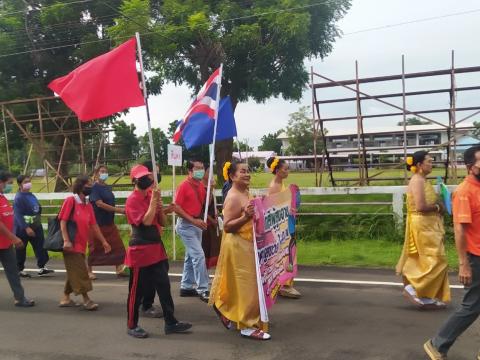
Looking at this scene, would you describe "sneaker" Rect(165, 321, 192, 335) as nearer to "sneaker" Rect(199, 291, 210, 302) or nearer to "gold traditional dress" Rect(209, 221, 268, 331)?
"gold traditional dress" Rect(209, 221, 268, 331)

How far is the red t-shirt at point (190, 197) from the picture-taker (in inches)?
252

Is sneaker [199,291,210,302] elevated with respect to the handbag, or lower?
lower

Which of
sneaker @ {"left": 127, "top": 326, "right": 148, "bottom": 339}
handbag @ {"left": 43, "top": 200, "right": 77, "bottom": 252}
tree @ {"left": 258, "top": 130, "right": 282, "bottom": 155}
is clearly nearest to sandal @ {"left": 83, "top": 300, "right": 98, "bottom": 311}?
handbag @ {"left": 43, "top": 200, "right": 77, "bottom": 252}

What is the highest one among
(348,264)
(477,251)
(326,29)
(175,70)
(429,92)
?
(326,29)

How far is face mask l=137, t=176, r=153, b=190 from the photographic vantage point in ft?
16.6

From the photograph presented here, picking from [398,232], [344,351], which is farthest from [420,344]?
[398,232]

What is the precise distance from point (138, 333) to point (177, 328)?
391mm

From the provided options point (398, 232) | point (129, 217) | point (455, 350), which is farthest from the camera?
point (398, 232)

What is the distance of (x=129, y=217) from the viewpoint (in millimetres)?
5062

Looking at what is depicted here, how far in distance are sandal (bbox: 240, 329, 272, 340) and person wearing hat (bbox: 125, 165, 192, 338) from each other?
700 mm

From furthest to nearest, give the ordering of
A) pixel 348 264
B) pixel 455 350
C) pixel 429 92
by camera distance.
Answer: pixel 429 92
pixel 348 264
pixel 455 350

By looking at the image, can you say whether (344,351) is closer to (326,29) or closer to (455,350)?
(455,350)

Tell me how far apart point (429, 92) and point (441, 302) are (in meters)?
7.20

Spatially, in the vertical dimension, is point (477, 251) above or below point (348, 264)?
above
